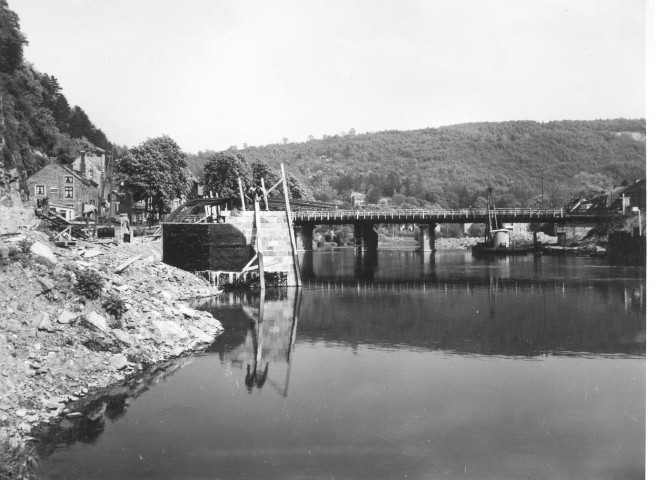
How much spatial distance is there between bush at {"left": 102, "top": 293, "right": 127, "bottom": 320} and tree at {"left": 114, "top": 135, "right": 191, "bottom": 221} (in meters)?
41.3

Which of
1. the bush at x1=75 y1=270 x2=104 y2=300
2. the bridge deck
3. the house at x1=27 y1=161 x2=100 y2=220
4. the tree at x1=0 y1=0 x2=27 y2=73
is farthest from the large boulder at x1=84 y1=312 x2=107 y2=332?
the bridge deck

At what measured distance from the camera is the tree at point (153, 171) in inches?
2367

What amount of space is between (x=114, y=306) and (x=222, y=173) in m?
54.0

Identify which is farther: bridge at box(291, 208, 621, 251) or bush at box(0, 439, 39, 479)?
bridge at box(291, 208, 621, 251)

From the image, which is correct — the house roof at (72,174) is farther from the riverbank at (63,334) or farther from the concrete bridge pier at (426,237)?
the concrete bridge pier at (426,237)

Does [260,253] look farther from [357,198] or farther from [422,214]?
[357,198]

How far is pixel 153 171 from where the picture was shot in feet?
200

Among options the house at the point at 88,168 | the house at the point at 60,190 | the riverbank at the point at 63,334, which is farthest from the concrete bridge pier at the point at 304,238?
the riverbank at the point at 63,334

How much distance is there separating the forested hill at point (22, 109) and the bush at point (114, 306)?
13498 millimetres

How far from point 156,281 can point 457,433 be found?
2282cm

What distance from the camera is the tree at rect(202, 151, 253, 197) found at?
7238 cm

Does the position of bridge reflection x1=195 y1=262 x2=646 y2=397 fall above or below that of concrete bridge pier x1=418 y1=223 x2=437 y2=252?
below

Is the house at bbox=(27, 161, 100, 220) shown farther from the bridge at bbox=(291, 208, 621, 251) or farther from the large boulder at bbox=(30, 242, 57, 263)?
the bridge at bbox=(291, 208, 621, 251)

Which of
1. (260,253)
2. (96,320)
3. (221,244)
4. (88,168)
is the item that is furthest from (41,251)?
(88,168)
